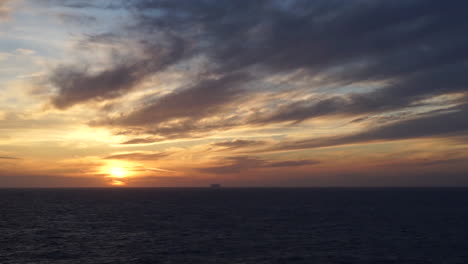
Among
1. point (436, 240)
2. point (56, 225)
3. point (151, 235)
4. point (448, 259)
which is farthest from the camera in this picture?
point (56, 225)

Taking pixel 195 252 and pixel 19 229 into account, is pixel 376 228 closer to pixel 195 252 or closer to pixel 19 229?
pixel 195 252

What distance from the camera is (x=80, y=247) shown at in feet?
198

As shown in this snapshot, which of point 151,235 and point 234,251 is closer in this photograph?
point 234,251

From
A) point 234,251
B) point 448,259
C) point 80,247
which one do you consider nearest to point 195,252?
point 234,251

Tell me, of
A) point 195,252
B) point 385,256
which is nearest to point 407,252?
point 385,256

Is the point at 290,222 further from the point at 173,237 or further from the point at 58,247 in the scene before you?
the point at 58,247

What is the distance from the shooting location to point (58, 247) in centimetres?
6009

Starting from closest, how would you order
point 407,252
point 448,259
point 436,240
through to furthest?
point 448,259 → point 407,252 → point 436,240

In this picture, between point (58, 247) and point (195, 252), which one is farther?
point (58, 247)

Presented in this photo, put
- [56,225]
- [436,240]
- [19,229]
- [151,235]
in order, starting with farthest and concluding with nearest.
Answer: [56,225] < [19,229] < [151,235] < [436,240]

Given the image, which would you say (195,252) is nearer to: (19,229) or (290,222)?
(290,222)

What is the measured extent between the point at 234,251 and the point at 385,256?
Answer: 74.1 ft

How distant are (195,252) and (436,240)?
1772 inches

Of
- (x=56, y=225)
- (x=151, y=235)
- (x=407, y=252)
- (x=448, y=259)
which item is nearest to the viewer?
(x=448, y=259)
